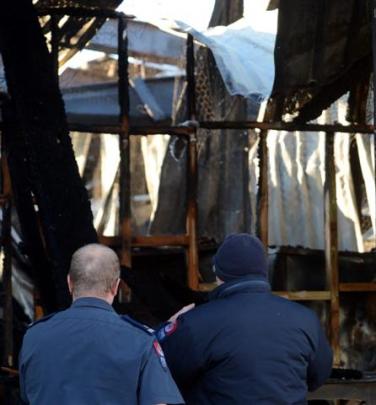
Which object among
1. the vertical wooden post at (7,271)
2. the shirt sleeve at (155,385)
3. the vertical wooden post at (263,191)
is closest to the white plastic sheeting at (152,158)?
the vertical wooden post at (263,191)

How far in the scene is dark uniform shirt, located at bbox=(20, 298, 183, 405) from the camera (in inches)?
117

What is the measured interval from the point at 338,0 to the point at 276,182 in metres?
3.47

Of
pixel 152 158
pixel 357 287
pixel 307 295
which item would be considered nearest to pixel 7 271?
pixel 307 295

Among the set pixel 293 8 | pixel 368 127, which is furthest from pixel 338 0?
pixel 368 127

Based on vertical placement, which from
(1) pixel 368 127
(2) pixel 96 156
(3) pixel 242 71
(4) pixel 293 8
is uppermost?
(4) pixel 293 8

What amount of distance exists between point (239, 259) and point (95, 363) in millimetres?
786

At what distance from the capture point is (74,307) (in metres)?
3.12

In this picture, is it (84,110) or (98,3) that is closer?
(98,3)

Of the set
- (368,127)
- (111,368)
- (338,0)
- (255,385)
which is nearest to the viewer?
(111,368)

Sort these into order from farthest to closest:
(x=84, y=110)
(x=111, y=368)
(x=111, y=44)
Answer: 1. (x=84, y=110)
2. (x=111, y=44)
3. (x=111, y=368)

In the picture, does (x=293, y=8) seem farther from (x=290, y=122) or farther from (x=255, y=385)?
(x=255, y=385)

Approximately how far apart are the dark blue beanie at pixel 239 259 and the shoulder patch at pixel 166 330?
0.26 meters

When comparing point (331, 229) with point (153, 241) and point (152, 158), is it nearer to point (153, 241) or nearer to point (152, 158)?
point (153, 241)

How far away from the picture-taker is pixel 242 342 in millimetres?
3383
